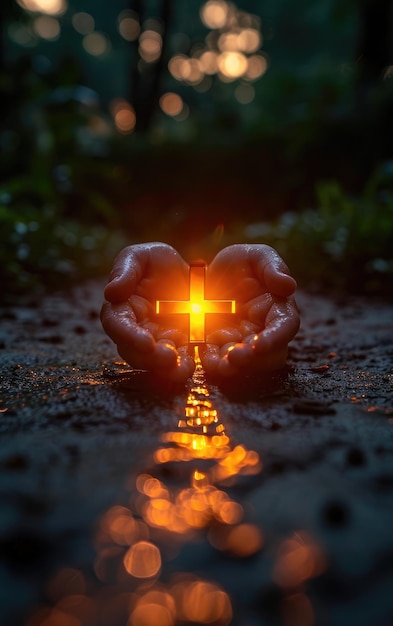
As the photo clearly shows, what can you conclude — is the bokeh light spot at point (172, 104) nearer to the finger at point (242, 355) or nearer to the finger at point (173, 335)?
the finger at point (173, 335)

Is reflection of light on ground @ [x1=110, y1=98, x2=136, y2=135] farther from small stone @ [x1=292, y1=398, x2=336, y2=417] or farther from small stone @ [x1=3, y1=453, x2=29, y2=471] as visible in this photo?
small stone @ [x1=3, y1=453, x2=29, y2=471]

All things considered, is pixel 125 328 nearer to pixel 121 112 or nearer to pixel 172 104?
pixel 172 104

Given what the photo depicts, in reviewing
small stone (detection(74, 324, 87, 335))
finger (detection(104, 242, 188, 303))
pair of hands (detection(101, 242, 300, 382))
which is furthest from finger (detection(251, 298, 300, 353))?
small stone (detection(74, 324, 87, 335))

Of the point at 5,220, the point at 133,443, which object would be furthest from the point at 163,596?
the point at 5,220

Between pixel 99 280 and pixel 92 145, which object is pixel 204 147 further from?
pixel 99 280

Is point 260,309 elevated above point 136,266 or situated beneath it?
situated beneath

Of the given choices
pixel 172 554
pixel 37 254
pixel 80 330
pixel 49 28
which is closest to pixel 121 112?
pixel 49 28
